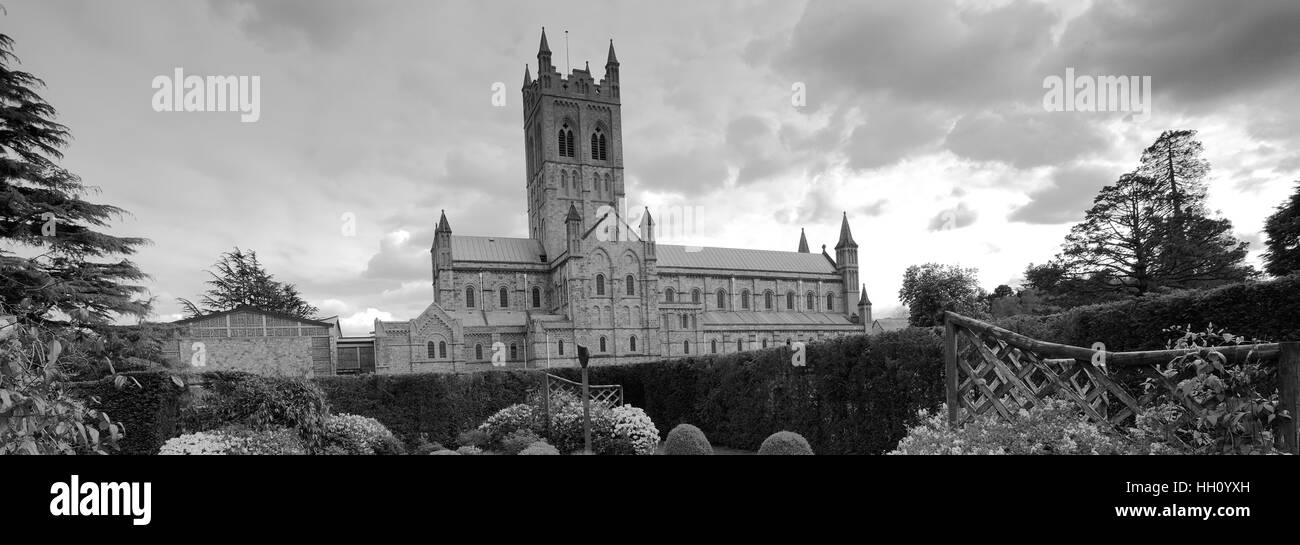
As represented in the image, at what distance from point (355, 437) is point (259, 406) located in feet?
9.14

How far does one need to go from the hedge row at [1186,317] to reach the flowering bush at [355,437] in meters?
14.6

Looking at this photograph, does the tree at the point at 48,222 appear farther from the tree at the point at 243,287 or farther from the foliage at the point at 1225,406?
the tree at the point at 243,287

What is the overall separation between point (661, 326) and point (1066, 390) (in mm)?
58597

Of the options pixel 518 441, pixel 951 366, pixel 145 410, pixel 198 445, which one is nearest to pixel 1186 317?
pixel 951 366

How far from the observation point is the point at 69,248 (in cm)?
2158

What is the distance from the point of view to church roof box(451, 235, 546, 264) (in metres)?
65.0

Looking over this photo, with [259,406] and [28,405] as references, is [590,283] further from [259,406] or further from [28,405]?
[28,405]

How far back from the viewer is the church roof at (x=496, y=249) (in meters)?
65.0

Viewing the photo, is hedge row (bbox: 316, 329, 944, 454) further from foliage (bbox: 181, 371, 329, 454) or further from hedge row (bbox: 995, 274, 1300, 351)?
foliage (bbox: 181, 371, 329, 454)

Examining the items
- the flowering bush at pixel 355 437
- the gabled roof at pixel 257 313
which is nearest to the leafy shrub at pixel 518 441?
the flowering bush at pixel 355 437

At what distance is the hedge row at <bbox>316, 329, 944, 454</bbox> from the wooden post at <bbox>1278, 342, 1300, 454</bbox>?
1067cm
